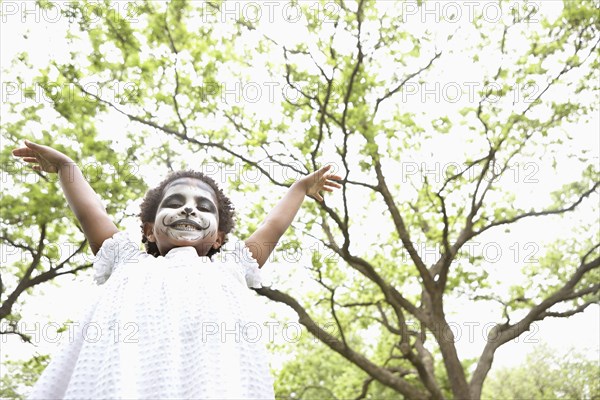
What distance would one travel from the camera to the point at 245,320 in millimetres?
2020

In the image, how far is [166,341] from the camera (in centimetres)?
184

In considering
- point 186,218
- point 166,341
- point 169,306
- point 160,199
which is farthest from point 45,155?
point 166,341

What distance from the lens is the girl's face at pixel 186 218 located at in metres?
2.34

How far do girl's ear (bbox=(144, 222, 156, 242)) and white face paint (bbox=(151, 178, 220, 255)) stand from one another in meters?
0.02

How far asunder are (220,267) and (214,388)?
→ 640 millimetres

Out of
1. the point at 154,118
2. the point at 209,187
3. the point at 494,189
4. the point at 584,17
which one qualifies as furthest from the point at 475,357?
the point at 209,187

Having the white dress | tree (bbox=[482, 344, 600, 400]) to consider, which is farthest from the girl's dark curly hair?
tree (bbox=[482, 344, 600, 400])

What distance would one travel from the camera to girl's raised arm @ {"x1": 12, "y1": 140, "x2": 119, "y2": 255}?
7.69 ft

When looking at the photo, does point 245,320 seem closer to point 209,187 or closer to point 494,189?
point 209,187

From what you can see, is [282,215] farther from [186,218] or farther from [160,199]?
[160,199]

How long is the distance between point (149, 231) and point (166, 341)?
0.87 m

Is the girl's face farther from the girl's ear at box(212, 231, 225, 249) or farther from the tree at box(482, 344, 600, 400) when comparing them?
the tree at box(482, 344, 600, 400)

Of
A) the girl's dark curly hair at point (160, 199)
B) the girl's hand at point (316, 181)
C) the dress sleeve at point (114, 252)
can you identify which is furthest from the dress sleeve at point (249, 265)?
the girl's hand at point (316, 181)

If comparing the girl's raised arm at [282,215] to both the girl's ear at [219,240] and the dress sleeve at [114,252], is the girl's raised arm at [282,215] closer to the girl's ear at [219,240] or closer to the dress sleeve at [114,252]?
the girl's ear at [219,240]
